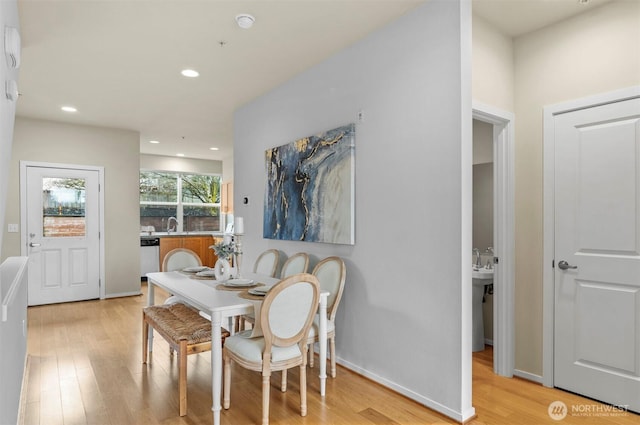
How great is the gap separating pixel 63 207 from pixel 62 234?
395 millimetres

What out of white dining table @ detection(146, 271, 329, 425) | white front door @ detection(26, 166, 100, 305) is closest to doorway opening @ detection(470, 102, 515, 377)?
white dining table @ detection(146, 271, 329, 425)

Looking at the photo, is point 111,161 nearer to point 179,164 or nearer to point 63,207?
point 63,207

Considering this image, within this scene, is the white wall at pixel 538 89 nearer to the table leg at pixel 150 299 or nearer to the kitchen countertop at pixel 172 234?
the table leg at pixel 150 299

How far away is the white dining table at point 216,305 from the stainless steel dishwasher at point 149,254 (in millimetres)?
4635

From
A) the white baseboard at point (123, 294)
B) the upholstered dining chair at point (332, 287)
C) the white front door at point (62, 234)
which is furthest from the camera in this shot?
the white baseboard at point (123, 294)

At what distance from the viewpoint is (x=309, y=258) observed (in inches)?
142

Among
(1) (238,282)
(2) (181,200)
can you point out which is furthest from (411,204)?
(2) (181,200)

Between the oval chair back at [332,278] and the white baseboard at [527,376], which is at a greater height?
the oval chair back at [332,278]

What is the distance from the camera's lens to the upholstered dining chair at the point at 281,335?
222 centimetres

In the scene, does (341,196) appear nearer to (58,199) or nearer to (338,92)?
Answer: (338,92)

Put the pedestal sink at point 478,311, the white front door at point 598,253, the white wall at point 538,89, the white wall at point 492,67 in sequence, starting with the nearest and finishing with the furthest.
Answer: the white front door at point 598,253 < the white wall at point 538,89 < the white wall at point 492,67 < the pedestal sink at point 478,311

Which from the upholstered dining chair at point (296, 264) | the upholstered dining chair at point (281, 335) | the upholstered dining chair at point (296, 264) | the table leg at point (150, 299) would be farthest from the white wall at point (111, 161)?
the upholstered dining chair at point (281, 335)

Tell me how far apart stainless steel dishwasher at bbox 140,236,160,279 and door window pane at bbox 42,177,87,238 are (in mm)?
2073

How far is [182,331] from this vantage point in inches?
104
